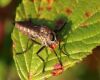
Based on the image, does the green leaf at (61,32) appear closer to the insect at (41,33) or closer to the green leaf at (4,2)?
the insect at (41,33)

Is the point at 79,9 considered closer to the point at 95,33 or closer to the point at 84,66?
the point at 95,33

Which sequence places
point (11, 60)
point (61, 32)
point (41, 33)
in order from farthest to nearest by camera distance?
1. point (11, 60)
2. point (41, 33)
3. point (61, 32)

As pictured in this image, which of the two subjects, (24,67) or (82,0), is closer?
(24,67)

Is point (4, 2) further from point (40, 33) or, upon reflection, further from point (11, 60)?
point (40, 33)

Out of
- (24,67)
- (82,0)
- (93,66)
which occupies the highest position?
(82,0)

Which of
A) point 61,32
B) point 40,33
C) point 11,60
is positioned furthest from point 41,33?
point 11,60

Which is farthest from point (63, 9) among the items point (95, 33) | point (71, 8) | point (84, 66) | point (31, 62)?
point (84, 66)

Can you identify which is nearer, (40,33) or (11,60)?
(40,33)
